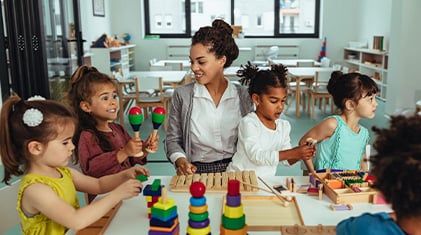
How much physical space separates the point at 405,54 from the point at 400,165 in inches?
214

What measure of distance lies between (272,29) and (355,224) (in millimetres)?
8548

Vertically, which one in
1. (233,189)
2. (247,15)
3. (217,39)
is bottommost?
(233,189)

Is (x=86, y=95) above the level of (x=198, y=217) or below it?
above

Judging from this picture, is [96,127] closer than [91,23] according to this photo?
Yes

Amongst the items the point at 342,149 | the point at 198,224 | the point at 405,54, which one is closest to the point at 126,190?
the point at 198,224

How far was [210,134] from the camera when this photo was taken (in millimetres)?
1842

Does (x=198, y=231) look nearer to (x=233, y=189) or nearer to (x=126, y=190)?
(x=233, y=189)

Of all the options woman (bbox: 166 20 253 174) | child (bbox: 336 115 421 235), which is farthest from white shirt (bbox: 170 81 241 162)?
child (bbox: 336 115 421 235)

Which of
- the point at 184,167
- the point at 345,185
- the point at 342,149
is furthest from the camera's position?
the point at 342,149

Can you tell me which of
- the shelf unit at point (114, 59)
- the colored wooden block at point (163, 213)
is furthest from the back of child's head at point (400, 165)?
the shelf unit at point (114, 59)

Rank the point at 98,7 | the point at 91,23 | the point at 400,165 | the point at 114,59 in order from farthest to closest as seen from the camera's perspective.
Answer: the point at 98,7
the point at 114,59
the point at 91,23
the point at 400,165

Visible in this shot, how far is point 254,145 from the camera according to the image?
5.44ft

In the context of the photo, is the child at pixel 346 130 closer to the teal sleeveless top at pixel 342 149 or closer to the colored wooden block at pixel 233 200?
the teal sleeveless top at pixel 342 149

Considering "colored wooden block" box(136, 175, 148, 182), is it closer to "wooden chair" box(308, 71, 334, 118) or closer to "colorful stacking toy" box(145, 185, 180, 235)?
"colorful stacking toy" box(145, 185, 180, 235)
